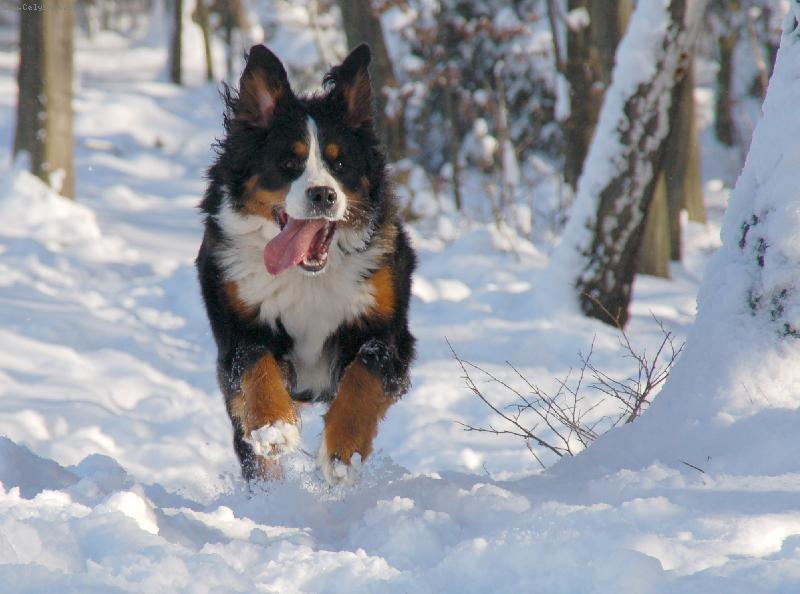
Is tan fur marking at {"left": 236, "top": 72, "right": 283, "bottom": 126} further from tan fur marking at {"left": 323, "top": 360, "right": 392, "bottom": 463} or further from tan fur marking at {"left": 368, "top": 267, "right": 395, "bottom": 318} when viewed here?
tan fur marking at {"left": 323, "top": 360, "right": 392, "bottom": 463}

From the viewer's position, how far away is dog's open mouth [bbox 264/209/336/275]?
177 inches

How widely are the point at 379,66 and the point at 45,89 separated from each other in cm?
419

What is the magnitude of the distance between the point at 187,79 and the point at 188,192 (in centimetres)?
1898

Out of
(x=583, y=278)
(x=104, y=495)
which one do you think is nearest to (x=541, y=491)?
Result: (x=104, y=495)

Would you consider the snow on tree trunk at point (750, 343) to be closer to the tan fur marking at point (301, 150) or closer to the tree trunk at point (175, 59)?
the tan fur marking at point (301, 150)

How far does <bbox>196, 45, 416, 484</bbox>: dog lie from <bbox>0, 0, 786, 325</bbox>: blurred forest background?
31.8 inches

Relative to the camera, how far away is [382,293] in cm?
468

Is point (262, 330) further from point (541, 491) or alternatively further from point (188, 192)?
point (188, 192)

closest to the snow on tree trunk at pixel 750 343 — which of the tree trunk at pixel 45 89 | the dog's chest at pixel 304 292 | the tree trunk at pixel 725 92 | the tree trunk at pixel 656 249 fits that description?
the dog's chest at pixel 304 292

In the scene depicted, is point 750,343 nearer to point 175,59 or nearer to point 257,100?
point 257,100

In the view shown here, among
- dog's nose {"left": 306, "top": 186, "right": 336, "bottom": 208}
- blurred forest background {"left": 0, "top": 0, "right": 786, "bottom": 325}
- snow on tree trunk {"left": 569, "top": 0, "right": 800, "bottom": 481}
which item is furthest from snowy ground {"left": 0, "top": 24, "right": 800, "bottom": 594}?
dog's nose {"left": 306, "top": 186, "right": 336, "bottom": 208}

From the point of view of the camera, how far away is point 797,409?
128 inches

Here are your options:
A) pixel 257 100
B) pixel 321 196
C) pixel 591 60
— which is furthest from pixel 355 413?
pixel 591 60

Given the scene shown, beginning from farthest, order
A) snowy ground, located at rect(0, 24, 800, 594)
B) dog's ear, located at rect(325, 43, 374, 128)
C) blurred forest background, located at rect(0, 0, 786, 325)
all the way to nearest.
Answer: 1. blurred forest background, located at rect(0, 0, 786, 325)
2. dog's ear, located at rect(325, 43, 374, 128)
3. snowy ground, located at rect(0, 24, 800, 594)
